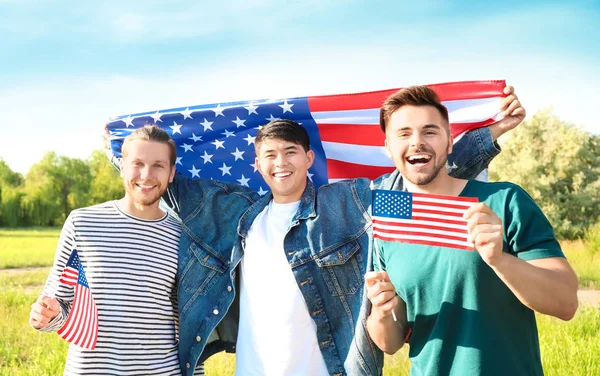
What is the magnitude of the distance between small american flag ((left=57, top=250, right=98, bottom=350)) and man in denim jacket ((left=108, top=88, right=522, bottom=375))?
659 millimetres

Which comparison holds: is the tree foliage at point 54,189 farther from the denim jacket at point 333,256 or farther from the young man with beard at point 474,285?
the young man with beard at point 474,285

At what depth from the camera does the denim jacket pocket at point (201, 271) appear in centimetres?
410

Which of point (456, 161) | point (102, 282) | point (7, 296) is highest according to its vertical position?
point (456, 161)

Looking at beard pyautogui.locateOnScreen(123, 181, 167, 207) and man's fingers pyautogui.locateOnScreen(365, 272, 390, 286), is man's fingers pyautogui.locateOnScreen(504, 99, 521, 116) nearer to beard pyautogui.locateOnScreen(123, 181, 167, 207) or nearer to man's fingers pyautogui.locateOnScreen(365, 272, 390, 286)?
man's fingers pyautogui.locateOnScreen(365, 272, 390, 286)

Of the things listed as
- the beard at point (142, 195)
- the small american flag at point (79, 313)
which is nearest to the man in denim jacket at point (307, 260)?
the beard at point (142, 195)

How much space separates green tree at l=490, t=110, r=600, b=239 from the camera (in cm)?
2512

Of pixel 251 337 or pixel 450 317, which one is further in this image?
pixel 251 337

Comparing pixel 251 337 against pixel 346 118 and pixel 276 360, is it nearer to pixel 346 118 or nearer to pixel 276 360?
pixel 276 360

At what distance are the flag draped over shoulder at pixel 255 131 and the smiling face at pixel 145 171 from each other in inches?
36.7

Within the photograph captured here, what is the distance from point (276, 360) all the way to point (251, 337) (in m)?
0.25

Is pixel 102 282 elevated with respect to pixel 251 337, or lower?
elevated

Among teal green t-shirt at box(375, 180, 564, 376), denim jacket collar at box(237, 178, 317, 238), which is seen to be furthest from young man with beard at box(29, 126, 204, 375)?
teal green t-shirt at box(375, 180, 564, 376)

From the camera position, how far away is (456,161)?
3.89 m

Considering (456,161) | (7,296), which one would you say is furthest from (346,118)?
(7,296)
